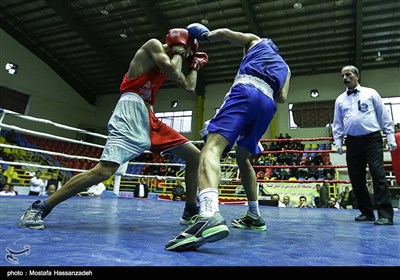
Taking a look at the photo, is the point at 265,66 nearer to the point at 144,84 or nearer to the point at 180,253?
the point at 144,84

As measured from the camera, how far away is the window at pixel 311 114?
37.2 ft

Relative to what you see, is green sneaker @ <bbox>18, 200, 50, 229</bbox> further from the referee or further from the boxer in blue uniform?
the referee

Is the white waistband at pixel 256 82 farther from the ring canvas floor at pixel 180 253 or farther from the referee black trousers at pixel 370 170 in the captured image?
the referee black trousers at pixel 370 170

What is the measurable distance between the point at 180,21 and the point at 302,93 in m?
5.16

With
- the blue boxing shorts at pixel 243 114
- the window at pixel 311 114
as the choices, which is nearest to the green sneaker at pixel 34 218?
the blue boxing shorts at pixel 243 114

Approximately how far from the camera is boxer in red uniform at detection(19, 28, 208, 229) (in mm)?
1575

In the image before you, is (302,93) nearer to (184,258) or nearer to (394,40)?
(394,40)

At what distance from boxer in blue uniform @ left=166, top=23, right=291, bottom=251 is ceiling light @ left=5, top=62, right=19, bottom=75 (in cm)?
1249

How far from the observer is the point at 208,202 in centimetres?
113

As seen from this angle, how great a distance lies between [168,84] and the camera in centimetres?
1382

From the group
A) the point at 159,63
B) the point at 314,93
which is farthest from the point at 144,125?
the point at 314,93

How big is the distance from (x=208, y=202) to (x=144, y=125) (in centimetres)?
76

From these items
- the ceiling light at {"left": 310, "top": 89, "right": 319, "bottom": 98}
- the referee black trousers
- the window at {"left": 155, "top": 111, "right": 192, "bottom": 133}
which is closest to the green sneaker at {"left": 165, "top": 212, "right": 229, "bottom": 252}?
the referee black trousers

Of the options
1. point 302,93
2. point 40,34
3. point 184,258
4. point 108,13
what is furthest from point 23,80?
point 184,258
